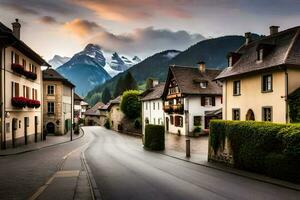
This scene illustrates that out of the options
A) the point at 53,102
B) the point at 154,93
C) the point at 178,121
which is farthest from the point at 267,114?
the point at 53,102

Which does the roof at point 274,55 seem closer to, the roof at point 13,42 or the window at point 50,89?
the roof at point 13,42

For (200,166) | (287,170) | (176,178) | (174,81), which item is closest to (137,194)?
(176,178)

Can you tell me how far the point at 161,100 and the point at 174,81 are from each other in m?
7.82

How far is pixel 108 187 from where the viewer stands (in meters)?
14.1

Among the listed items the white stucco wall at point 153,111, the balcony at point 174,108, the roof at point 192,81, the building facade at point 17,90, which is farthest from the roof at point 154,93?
the building facade at point 17,90

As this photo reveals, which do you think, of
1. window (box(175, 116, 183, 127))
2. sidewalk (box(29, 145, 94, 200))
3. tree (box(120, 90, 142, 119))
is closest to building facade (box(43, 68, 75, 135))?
tree (box(120, 90, 142, 119))

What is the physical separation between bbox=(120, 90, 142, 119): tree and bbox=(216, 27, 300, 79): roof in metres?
40.0

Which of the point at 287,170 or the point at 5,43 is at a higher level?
the point at 5,43

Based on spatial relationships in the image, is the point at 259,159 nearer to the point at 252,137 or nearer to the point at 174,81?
the point at 252,137

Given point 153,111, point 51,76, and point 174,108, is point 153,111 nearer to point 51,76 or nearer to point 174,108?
point 174,108

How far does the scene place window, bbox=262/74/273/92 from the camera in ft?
94.2

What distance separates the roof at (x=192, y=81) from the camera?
5072 centimetres

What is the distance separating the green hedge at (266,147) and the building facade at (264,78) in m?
8.92

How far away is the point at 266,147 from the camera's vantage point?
16672mm
